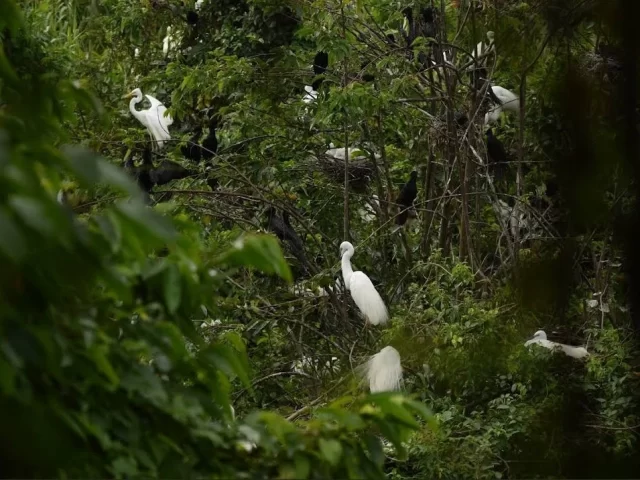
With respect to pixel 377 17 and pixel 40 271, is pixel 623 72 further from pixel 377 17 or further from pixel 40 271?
pixel 377 17

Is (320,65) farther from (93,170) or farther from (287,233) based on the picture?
(93,170)

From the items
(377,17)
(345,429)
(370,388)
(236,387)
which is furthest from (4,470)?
(377,17)

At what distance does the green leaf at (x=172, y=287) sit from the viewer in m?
1.12

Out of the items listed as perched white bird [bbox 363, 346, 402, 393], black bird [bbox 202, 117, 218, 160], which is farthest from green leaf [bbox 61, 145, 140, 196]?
black bird [bbox 202, 117, 218, 160]

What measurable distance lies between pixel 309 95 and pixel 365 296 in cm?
109

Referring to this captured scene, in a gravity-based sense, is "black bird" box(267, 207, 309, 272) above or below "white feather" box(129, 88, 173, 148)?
below

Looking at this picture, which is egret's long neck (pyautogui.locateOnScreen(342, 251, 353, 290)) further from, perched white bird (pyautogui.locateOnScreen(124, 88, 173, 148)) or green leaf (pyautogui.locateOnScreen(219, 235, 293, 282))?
green leaf (pyautogui.locateOnScreen(219, 235, 293, 282))

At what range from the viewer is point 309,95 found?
500 centimetres

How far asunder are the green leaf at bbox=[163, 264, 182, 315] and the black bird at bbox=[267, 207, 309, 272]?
11.2 feet

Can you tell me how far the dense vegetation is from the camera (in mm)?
796

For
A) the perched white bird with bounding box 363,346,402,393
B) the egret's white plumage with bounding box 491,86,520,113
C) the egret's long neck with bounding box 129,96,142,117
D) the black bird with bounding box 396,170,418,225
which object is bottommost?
the perched white bird with bounding box 363,346,402,393

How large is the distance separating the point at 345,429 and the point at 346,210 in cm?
367

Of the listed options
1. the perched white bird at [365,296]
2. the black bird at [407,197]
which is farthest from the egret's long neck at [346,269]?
the black bird at [407,197]

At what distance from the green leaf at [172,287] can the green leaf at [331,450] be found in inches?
8.6
